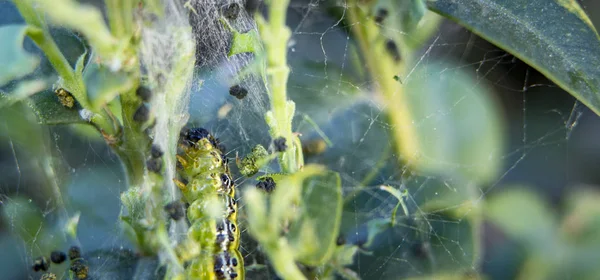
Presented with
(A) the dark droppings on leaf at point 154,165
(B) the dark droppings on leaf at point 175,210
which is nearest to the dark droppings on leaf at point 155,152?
(A) the dark droppings on leaf at point 154,165

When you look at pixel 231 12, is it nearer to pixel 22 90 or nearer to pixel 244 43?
pixel 244 43

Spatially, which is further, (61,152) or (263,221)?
(61,152)

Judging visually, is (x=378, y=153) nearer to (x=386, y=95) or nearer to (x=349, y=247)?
(x=386, y=95)

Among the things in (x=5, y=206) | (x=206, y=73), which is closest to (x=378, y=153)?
(x=206, y=73)

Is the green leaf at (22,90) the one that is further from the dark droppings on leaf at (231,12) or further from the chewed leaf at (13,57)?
the dark droppings on leaf at (231,12)

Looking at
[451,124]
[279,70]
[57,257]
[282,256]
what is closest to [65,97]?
[57,257]

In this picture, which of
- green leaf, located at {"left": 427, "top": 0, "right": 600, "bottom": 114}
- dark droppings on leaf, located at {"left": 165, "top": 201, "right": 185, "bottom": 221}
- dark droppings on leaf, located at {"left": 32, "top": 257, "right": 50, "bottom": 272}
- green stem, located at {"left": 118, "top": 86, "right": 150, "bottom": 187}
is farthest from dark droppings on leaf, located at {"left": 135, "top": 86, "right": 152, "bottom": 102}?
green leaf, located at {"left": 427, "top": 0, "right": 600, "bottom": 114}

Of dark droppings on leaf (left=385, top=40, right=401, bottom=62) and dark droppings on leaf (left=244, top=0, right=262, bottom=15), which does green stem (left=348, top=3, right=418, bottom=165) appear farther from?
dark droppings on leaf (left=244, top=0, right=262, bottom=15)
